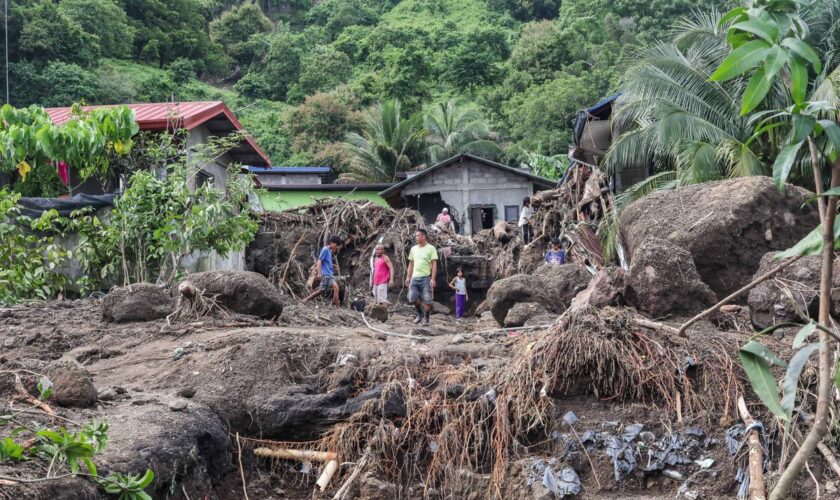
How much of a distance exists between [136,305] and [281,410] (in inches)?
161

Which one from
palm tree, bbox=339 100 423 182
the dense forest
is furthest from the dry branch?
palm tree, bbox=339 100 423 182

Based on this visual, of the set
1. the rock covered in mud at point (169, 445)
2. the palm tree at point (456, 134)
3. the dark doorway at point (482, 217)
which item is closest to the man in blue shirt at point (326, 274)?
the rock covered in mud at point (169, 445)

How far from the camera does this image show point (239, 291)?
11.9 meters

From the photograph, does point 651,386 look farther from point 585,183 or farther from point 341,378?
point 585,183

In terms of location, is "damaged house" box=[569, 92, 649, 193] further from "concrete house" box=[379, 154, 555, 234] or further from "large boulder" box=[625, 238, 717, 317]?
"large boulder" box=[625, 238, 717, 317]

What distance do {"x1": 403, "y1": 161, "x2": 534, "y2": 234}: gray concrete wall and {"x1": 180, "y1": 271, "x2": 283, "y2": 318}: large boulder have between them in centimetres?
1804

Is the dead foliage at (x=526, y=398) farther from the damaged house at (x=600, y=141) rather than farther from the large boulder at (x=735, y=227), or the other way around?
the damaged house at (x=600, y=141)

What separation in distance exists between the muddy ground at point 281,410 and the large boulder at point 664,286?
35.3 inches

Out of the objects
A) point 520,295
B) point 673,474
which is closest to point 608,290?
point 520,295

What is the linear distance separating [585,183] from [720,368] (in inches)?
526

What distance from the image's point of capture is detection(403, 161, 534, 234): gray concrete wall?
98.1ft

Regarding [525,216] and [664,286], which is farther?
[525,216]

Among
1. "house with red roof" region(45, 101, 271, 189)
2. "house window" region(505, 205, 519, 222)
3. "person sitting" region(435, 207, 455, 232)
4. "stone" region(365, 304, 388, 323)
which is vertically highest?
"house with red roof" region(45, 101, 271, 189)

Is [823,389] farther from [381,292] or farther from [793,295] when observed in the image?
[381,292]
